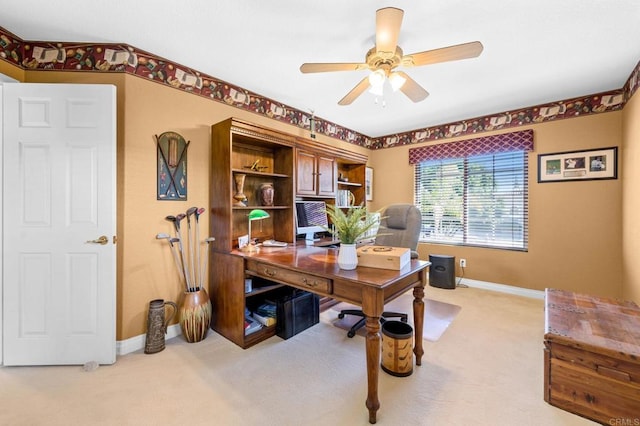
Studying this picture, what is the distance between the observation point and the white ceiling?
1.69 meters

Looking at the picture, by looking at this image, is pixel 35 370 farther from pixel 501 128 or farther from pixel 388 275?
pixel 501 128

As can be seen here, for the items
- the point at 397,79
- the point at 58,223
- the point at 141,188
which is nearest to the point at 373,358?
the point at 397,79

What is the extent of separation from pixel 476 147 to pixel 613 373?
3341 millimetres

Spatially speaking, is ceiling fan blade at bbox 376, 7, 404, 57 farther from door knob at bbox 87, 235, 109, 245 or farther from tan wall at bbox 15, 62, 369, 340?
door knob at bbox 87, 235, 109, 245

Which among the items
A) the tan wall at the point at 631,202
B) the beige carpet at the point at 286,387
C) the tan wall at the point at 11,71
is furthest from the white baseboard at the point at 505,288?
the tan wall at the point at 11,71

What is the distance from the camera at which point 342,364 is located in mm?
2020

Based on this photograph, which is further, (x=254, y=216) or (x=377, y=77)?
(x=254, y=216)

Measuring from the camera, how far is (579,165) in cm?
315

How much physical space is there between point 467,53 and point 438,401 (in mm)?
2160

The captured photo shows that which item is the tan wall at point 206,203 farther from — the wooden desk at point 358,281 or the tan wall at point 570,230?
the wooden desk at point 358,281

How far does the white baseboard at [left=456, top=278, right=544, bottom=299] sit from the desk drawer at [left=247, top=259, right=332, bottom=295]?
3207 mm

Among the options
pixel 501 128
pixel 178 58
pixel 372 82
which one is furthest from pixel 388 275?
pixel 501 128

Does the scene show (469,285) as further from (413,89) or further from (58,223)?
(58,223)

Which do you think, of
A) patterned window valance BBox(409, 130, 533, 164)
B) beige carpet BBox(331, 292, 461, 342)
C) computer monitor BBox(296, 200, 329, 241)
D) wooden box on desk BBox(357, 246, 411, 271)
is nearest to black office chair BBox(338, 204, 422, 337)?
beige carpet BBox(331, 292, 461, 342)
